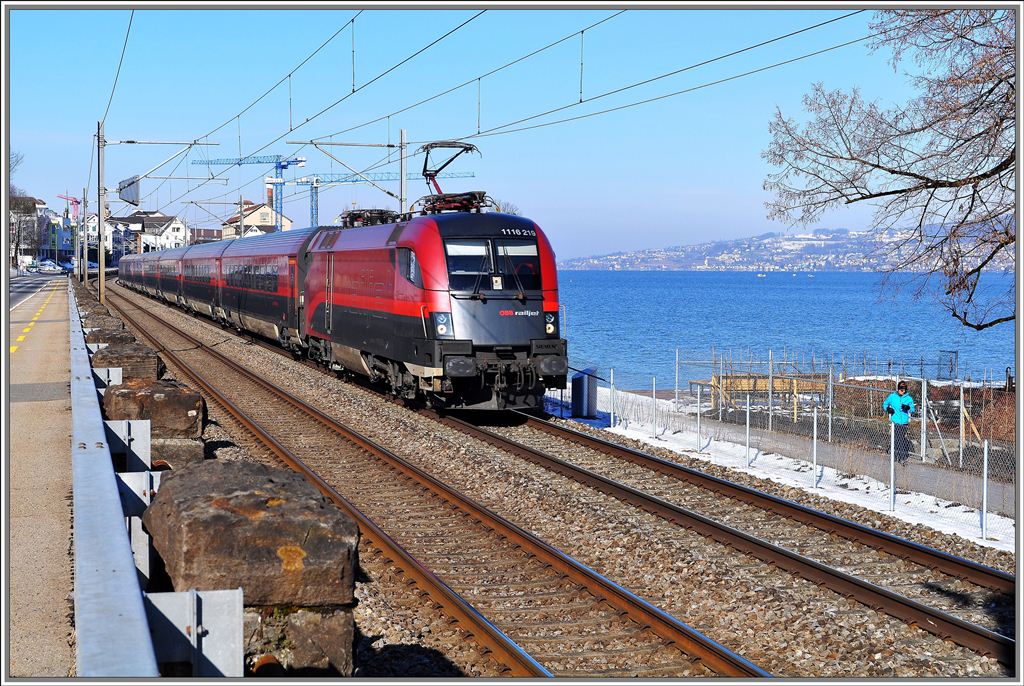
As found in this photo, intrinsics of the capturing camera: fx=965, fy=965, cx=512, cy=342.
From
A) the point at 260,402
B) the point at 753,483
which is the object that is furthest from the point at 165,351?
the point at 753,483

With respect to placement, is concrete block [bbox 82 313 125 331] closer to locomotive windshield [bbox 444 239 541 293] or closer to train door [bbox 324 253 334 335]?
train door [bbox 324 253 334 335]

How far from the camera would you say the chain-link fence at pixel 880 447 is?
44.5 feet

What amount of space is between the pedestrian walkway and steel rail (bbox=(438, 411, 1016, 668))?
6529mm

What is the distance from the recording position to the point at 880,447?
1783 centimetres

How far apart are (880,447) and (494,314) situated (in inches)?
297

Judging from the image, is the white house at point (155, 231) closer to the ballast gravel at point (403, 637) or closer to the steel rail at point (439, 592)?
the steel rail at point (439, 592)

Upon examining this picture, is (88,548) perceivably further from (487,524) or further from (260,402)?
(260,402)

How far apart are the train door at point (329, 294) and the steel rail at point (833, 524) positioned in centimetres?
920

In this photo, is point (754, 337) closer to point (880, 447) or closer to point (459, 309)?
point (880, 447)

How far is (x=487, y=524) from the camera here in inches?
434

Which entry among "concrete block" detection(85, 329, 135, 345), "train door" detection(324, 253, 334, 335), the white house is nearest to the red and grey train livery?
"train door" detection(324, 253, 334, 335)

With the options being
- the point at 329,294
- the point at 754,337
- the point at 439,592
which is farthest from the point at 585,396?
the point at 754,337

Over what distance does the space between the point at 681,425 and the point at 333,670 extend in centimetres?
1747

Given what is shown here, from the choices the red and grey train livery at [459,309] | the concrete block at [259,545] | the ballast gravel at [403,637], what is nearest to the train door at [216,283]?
the red and grey train livery at [459,309]
